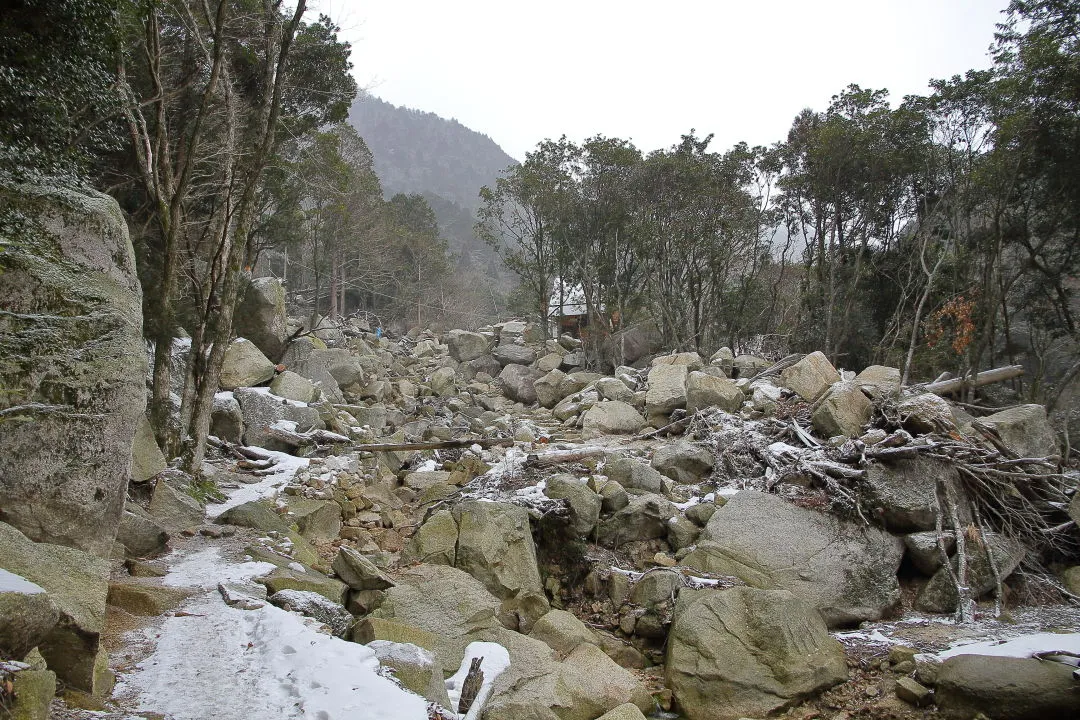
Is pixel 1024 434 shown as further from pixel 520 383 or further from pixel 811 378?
pixel 520 383

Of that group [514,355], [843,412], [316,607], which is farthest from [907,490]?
[514,355]

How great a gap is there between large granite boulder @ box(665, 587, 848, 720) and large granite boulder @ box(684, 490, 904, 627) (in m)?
1.03

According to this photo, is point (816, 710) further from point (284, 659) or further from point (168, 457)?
point (168, 457)

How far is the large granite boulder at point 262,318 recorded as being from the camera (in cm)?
1409

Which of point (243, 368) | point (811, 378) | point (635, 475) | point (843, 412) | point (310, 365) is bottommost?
point (635, 475)

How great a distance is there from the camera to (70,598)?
9.70ft

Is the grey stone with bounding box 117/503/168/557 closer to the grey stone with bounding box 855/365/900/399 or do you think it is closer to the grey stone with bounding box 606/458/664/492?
the grey stone with bounding box 606/458/664/492

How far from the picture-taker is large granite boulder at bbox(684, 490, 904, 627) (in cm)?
Answer: 683

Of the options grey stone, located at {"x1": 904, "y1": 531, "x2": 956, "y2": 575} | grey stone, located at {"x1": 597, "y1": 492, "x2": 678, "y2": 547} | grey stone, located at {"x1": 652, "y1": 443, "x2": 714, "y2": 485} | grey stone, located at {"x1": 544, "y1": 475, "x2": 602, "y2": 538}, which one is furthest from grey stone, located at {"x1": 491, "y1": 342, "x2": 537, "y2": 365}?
grey stone, located at {"x1": 904, "y1": 531, "x2": 956, "y2": 575}

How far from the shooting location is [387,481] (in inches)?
382

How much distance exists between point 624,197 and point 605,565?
1799 cm

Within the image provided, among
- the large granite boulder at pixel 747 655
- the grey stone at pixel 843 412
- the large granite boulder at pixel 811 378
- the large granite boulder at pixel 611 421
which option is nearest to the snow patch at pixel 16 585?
the large granite boulder at pixel 747 655

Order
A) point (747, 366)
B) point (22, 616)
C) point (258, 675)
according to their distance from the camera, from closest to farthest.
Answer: point (22, 616) < point (258, 675) < point (747, 366)

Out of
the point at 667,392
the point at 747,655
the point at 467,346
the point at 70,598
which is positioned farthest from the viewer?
the point at 467,346
